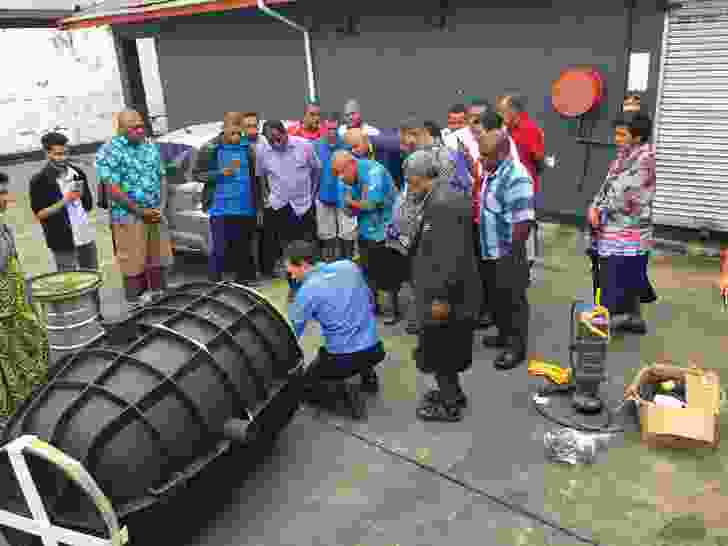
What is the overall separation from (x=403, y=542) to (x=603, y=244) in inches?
120

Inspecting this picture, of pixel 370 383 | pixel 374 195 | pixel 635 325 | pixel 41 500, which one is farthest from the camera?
pixel 374 195

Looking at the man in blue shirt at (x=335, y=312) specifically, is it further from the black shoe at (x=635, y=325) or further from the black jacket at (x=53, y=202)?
the black jacket at (x=53, y=202)

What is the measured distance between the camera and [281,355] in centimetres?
433

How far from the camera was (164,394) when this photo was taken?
357cm

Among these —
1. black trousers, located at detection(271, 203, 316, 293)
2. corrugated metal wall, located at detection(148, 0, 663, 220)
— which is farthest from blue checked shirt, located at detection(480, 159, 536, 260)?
corrugated metal wall, located at detection(148, 0, 663, 220)

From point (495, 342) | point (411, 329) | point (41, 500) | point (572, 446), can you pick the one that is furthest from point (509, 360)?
point (41, 500)

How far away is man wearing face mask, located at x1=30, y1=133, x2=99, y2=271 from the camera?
6266mm

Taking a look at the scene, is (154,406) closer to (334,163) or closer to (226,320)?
(226,320)

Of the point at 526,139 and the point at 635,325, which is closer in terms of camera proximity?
the point at 635,325

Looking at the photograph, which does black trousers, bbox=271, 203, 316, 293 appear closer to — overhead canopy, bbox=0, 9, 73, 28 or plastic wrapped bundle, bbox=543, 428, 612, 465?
plastic wrapped bundle, bbox=543, 428, 612, 465

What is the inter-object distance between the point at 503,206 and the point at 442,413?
5.36 feet

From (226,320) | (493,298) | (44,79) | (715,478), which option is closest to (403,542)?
(226,320)

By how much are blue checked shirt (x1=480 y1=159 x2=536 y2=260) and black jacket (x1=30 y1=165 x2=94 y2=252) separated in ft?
13.2

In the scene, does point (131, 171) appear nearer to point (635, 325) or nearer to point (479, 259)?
point (479, 259)
